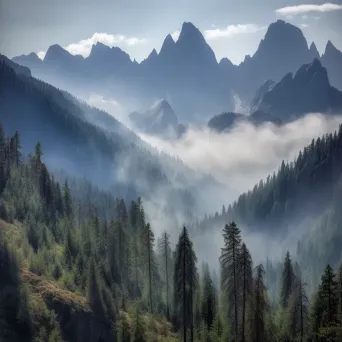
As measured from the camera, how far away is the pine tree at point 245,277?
43188mm

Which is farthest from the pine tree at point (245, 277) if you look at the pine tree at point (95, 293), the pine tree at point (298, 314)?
the pine tree at point (95, 293)

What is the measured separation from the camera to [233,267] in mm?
44031

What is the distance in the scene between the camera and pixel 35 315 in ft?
144

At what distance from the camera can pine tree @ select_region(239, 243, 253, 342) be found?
43188mm

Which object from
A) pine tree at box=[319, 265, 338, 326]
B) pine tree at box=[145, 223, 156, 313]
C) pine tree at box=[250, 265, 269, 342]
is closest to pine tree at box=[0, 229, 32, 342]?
pine tree at box=[250, 265, 269, 342]

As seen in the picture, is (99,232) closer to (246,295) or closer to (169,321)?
(169,321)

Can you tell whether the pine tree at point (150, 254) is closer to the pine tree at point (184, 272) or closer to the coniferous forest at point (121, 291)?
the coniferous forest at point (121, 291)

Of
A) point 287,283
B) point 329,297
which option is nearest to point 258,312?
point 329,297

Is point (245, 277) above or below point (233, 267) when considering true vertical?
below

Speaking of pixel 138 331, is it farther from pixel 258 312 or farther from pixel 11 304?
pixel 11 304

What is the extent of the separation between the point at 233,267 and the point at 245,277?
153cm

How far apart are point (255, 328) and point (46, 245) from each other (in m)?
34.1

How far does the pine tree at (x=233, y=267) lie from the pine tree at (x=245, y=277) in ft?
1.81

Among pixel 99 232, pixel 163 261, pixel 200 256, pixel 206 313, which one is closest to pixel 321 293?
pixel 206 313
